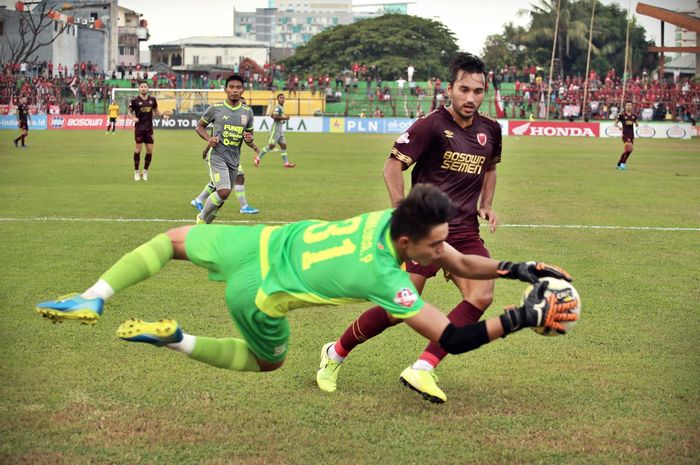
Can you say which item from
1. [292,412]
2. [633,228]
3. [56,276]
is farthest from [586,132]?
[292,412]

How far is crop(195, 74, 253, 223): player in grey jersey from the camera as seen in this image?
607 inches

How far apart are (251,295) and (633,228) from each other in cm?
1222

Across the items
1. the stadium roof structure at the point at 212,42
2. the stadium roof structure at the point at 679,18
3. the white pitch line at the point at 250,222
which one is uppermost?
the stadium roof structure at the point at 212,42

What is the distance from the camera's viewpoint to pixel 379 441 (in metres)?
5.50

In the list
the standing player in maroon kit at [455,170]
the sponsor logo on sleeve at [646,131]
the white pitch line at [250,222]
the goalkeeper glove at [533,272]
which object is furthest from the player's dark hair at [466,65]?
the sponsor logo on sleeve at [646,131]

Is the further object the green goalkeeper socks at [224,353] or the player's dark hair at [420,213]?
the green goalkeeper socks at [224,353]

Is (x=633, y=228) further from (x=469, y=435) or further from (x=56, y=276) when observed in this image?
(x=469, y=435)

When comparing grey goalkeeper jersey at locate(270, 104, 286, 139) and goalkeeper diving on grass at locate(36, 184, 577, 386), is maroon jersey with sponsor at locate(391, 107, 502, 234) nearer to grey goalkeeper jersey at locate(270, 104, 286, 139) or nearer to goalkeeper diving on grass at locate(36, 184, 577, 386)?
goalkeeper diving on grass at locate(36, 184, 577, 386)

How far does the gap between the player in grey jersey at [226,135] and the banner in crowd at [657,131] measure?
40.5 m

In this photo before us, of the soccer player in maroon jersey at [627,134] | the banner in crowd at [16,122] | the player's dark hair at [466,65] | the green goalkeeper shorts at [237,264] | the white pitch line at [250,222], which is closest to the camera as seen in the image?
the green goalkeeper shorts at [237,264]

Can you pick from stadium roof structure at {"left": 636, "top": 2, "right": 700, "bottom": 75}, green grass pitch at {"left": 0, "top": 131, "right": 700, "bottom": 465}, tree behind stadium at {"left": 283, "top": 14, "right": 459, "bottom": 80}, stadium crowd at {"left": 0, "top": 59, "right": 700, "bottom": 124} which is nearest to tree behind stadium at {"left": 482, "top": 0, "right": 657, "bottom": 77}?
tree behind stadium at {"left": 283, "top": 14, "right": 459, "bottom": 80}

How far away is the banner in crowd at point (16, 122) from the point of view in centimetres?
5297

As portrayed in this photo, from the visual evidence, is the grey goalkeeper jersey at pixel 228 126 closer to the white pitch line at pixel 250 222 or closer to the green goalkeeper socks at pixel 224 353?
the white pitch line at pixel 250 222

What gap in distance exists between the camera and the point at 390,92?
221 feet
